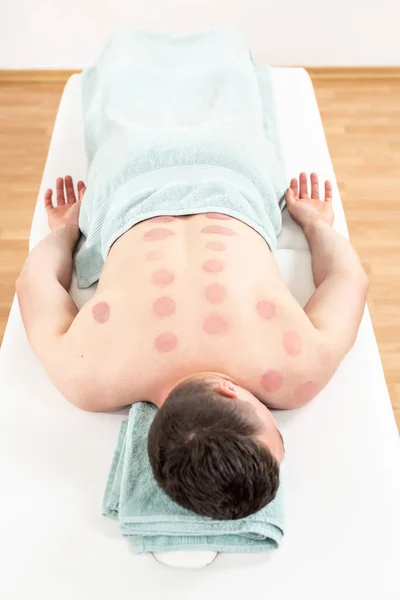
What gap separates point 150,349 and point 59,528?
34cm

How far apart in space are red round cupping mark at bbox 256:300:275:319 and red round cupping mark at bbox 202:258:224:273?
0.35 ft

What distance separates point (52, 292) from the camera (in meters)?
1.33

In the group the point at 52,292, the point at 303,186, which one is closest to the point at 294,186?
the point at 303,186

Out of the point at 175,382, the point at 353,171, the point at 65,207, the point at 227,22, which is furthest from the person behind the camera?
the point at 227,22

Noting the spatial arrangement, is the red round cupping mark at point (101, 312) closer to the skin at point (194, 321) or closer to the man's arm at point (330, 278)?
the skin at point (194, 321)

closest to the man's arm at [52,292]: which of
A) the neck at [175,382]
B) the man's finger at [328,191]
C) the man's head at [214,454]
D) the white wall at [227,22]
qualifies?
the neck at [175,382]

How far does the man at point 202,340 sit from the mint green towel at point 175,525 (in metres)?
0.06

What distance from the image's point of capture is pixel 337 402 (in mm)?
1215

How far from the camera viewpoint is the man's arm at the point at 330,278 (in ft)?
4.08

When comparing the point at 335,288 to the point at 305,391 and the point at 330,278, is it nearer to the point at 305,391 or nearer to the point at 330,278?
the point at 330,278

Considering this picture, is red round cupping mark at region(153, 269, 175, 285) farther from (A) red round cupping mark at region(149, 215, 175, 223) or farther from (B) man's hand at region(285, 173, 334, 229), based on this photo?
(B) man's hand at region(285, 173, 334, 229)

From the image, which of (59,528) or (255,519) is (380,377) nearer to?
(255,519)

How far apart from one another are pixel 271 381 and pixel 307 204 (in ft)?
1.89

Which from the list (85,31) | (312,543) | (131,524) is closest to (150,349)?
(131,524)
